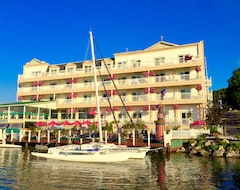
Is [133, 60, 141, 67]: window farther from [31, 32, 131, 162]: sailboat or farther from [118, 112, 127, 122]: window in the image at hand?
[31, 32, 131, 162]: sailboat

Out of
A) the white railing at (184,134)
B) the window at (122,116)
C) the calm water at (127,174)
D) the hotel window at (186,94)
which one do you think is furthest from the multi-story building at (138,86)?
the calm water at (127,174)

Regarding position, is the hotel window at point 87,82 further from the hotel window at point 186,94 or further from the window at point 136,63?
the hotel window at point 186,94

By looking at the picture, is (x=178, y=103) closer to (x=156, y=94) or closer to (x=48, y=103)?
(x=156, y=94)

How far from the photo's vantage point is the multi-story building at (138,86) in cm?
4028

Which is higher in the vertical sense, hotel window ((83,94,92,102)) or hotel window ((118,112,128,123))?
hotel window ((83,94,92,102))

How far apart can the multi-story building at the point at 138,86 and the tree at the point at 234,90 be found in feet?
53.3

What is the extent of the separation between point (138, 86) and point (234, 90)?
30.6 meters

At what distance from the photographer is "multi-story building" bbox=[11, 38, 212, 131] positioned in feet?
132

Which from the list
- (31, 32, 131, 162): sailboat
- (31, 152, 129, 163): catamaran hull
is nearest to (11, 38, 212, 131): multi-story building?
(31, 32, 131, 162): sailboat

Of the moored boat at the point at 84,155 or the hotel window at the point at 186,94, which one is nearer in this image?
the moored boat at the point at 84,155

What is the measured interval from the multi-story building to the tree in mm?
16245

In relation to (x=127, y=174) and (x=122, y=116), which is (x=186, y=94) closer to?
(x=122, y=116)

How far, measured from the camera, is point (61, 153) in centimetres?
2659

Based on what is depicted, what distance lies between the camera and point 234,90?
6162 cm
